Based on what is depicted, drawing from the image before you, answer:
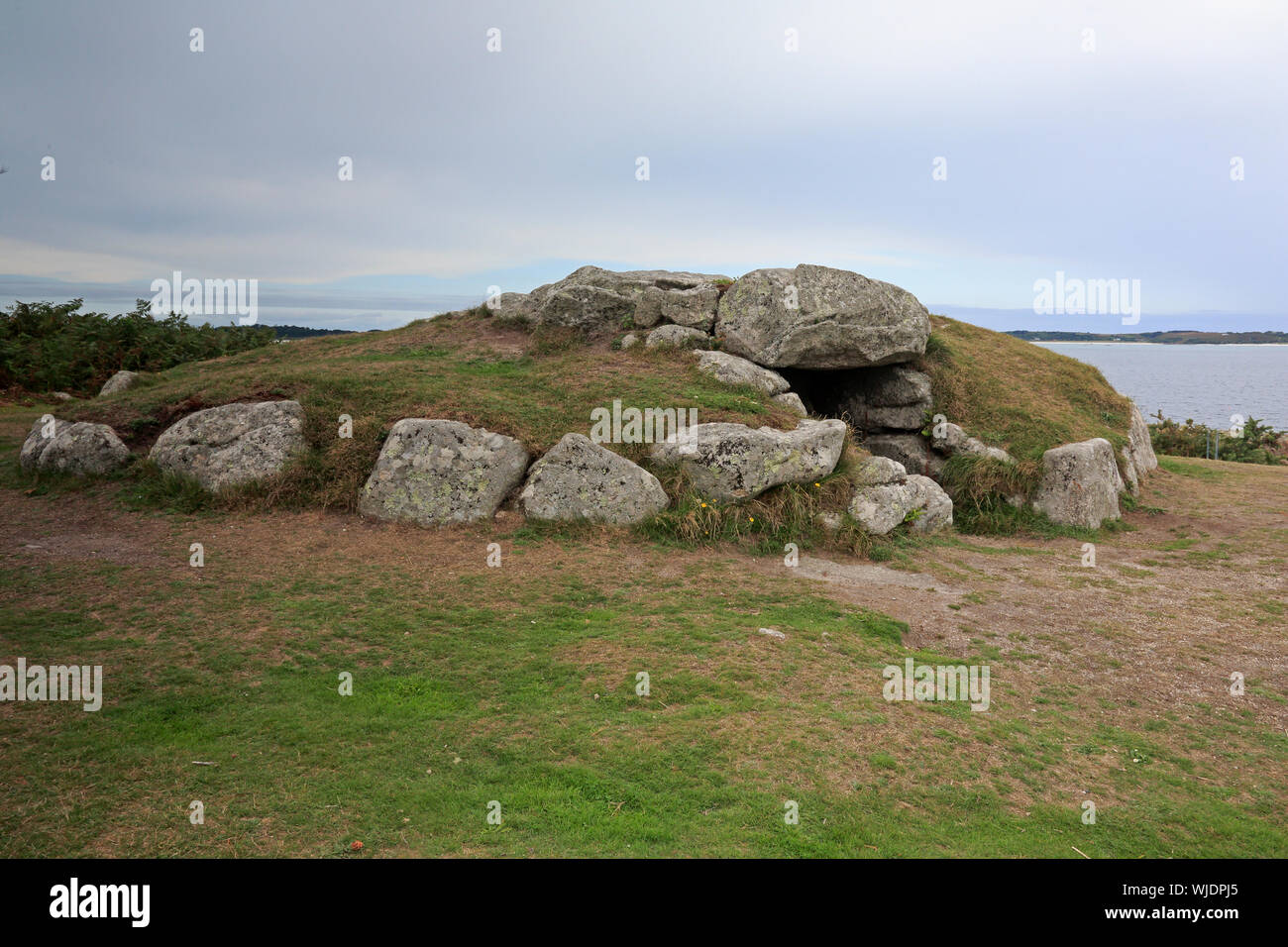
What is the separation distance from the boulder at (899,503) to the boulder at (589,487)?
3.52 m

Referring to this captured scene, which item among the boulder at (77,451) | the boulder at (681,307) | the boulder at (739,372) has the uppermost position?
the boulder at (681,307)

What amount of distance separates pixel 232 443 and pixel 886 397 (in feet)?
45.3

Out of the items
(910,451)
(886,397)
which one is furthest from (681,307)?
(910,451)

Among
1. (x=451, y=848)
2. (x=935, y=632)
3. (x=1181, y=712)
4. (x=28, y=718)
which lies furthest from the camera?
(x=935, y=632)

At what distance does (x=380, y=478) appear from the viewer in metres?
12.4

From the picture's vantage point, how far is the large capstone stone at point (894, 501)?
512 inches

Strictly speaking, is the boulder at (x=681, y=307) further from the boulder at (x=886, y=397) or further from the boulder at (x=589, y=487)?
the boulder at (x=589, y=487)

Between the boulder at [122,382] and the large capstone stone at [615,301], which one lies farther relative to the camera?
the boulder at [122,382]

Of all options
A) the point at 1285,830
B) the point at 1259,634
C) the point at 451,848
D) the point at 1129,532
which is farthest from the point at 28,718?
the point at 1129,532

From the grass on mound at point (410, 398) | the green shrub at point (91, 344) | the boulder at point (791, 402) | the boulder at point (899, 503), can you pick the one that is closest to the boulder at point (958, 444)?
the boulder at point (899, 503)

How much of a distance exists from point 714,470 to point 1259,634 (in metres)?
7.64

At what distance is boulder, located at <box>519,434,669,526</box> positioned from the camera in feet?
40.4

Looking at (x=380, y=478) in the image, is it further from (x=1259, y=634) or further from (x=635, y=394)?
(x=1259, y=634)

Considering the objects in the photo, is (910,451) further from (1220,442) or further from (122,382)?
(122,382)
